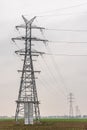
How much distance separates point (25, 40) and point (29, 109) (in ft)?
30.6

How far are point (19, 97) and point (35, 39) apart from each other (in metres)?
8.10

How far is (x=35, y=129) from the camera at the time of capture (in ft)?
129

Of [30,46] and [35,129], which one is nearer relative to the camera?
[35,129]

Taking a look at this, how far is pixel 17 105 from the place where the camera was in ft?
187

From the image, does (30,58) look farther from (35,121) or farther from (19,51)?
(35,121)

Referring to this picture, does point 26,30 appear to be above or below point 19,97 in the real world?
above

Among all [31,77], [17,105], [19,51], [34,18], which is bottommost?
[17,105]

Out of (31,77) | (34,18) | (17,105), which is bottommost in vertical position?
(17,105)

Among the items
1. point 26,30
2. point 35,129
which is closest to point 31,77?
point 26,30

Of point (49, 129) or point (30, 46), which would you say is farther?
point (30, 46)

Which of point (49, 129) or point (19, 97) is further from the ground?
point (19, 97)

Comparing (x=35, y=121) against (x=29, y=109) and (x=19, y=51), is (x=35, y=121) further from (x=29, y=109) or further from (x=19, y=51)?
(x=19, y=51)

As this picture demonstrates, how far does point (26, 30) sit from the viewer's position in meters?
58.7

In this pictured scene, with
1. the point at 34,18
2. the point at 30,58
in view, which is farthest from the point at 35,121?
the point at 34,18
